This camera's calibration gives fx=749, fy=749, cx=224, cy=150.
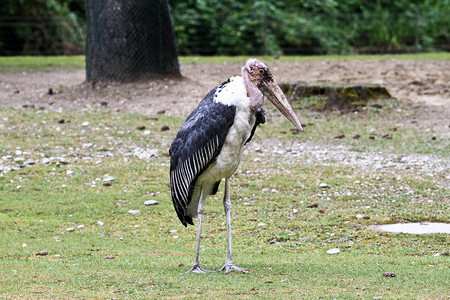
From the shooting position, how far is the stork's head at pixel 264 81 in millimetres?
6688

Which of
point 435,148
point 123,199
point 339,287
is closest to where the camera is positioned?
point 339,287

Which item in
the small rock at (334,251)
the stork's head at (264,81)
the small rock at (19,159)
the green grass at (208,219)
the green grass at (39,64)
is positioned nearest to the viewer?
the green grass at (208,219)

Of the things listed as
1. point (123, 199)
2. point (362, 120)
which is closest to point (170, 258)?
point (123, 199)

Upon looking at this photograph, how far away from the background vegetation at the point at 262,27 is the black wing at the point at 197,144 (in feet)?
59.9

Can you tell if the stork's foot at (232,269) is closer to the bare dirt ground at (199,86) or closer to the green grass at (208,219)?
the green grass at (208,219)

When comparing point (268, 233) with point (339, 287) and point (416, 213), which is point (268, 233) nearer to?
point (416, 213)

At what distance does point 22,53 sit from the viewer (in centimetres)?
2578

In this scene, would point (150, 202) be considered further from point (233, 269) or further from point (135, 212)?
point (233, 269)

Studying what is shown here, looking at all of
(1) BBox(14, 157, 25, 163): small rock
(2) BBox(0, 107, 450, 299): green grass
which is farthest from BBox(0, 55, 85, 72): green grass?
(1) BBox(14, 157, 25, 163): small rock

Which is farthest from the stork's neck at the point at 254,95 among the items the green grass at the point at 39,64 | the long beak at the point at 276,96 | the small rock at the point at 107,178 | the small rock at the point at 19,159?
the green grass at the point at 39,64

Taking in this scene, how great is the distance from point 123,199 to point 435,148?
5.50 meters

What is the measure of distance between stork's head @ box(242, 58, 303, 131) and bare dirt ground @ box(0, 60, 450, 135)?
24.3 ft

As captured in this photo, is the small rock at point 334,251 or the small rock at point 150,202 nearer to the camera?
the small rock at point 334,251

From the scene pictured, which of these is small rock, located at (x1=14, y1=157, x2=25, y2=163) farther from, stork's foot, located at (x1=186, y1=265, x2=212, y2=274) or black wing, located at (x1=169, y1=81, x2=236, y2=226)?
stork's foot, located at (x1=186, y1=265, x2=212, y2=274)
